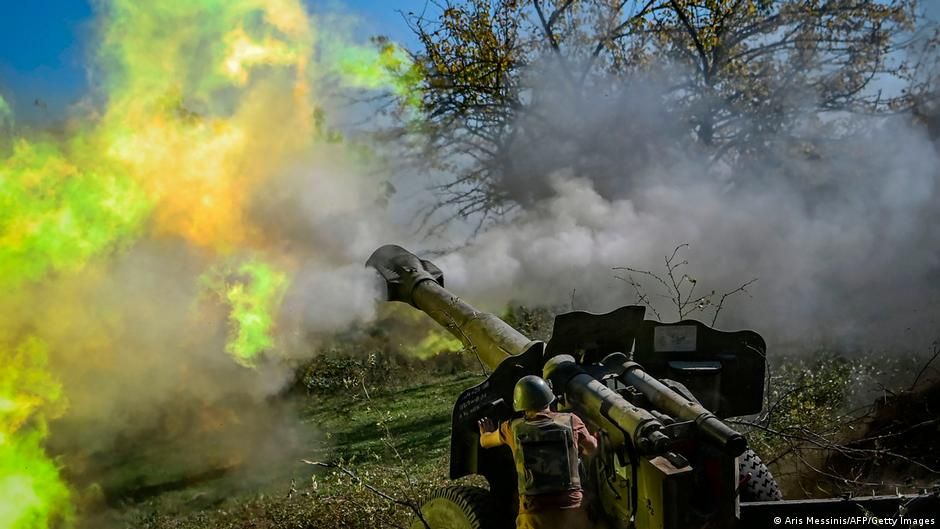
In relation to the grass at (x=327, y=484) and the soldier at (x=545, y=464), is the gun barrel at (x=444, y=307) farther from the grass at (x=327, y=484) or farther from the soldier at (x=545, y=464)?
the grass at (x=327, y=484)

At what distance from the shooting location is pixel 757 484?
4.46m

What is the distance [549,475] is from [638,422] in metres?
0.50

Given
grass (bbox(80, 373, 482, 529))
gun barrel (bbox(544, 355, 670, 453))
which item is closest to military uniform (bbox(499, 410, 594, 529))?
gun barrel (bbox(544, 355, 670, 453))

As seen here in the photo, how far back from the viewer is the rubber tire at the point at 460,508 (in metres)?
4.18

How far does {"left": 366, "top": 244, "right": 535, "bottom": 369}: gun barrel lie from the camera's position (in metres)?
5.14

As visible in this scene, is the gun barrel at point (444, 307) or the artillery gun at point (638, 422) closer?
the artillery gun at point (638, 422)

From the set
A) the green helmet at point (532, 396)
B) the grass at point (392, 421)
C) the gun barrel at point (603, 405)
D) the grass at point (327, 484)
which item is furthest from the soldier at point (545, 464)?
the grass at point (392, 421)

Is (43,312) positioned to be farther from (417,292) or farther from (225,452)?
(417,292)

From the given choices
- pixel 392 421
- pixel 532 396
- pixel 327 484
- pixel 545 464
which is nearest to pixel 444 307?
pixel 532 396

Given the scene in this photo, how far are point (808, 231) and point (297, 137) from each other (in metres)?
7.17

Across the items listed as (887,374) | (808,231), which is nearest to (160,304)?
(887,374)

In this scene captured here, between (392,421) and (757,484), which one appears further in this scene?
(392,421)

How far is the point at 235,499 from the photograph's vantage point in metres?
7.62

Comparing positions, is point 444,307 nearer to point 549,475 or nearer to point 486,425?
point 486,425
